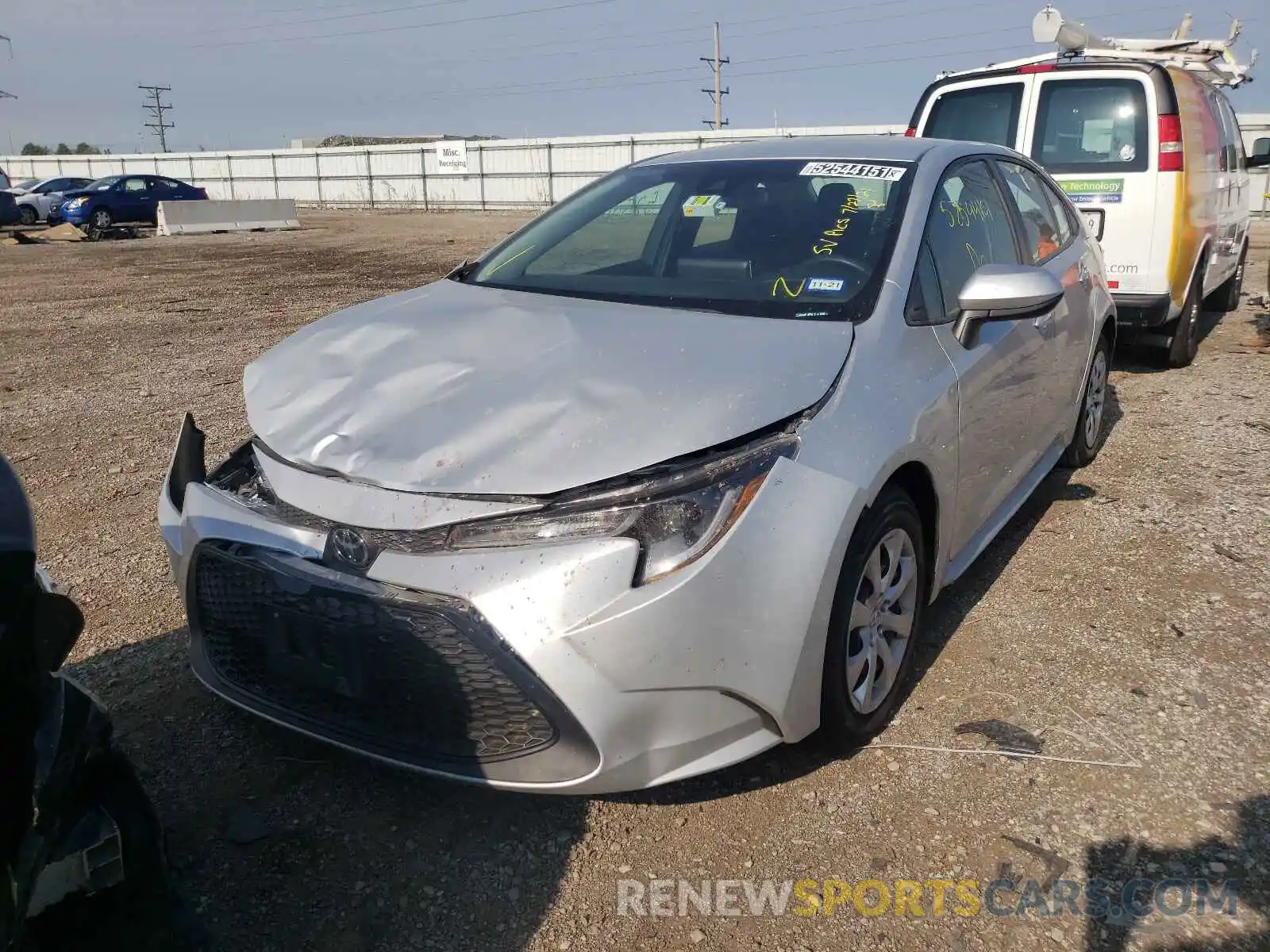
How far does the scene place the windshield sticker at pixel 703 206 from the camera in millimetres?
3541

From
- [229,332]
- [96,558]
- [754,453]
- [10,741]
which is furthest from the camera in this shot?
[229,332]

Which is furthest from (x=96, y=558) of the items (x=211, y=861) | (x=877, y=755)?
(x=877, y=755)

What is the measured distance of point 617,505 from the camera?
7.09 ft

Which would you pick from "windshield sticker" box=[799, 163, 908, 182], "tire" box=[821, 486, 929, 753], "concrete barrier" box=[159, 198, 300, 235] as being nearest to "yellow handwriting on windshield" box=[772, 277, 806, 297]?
"windshield sticker" box=[799, 163, 908, 182]

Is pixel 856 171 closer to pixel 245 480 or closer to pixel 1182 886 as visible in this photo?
pixel 245 480

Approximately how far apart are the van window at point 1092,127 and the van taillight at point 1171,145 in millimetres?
88

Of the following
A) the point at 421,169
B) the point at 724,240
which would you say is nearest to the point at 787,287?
the point at 724,240

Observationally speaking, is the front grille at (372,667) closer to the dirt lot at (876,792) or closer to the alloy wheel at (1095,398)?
the dirt lot at (876,792)

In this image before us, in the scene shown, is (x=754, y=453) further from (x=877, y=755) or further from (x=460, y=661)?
(x=877, y=755)

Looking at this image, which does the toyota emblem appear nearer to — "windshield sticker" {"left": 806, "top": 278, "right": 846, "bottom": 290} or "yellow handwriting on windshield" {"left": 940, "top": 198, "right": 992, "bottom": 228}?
"windshield sticker" {"left": 806, "top": 278, "right": 846, "bottom": 290}

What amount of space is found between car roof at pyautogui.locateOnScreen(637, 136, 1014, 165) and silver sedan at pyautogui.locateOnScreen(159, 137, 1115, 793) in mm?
244

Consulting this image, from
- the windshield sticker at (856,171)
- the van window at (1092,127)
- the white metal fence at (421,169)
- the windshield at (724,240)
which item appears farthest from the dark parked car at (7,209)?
the windshield sticker at (856,171)

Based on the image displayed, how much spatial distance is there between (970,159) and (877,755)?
232cm

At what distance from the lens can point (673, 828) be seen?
2.49 m
